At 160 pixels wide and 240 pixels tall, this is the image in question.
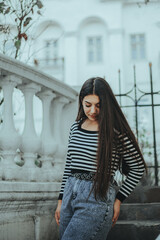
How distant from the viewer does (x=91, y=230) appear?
69.9 inches

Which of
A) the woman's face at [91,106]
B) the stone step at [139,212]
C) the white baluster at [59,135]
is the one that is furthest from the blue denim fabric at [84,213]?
the stone step at [139,212]

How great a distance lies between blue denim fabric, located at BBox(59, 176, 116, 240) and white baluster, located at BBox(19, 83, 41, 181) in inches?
25.3

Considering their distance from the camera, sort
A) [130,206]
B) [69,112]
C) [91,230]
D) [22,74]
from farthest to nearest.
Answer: [69,112], [130,206], [22,74], [91,230]

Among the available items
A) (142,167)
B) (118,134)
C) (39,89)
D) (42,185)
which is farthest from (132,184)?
(39,89)

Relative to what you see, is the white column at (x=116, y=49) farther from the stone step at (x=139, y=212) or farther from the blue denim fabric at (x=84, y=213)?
the blue denim fabric at (x=84, y=213)

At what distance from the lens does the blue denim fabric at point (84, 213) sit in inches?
69.7

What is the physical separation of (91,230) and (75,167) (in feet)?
1.16

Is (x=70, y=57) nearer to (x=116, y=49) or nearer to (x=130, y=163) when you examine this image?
(x=116, y=49)

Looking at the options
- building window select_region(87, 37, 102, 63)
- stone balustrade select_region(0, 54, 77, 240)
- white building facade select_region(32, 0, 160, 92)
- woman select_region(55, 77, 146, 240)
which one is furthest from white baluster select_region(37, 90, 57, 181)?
building window select_region(87, 37, 102, 63)

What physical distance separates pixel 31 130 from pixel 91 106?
0.76m

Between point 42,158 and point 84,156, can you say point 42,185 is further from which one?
point 84,156

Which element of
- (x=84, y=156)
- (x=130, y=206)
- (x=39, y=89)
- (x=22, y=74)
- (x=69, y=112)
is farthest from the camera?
(x=69, y=112)

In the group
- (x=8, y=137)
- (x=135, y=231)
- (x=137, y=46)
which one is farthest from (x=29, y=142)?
(x=137, y=46)

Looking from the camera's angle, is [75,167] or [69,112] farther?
[69,112]
